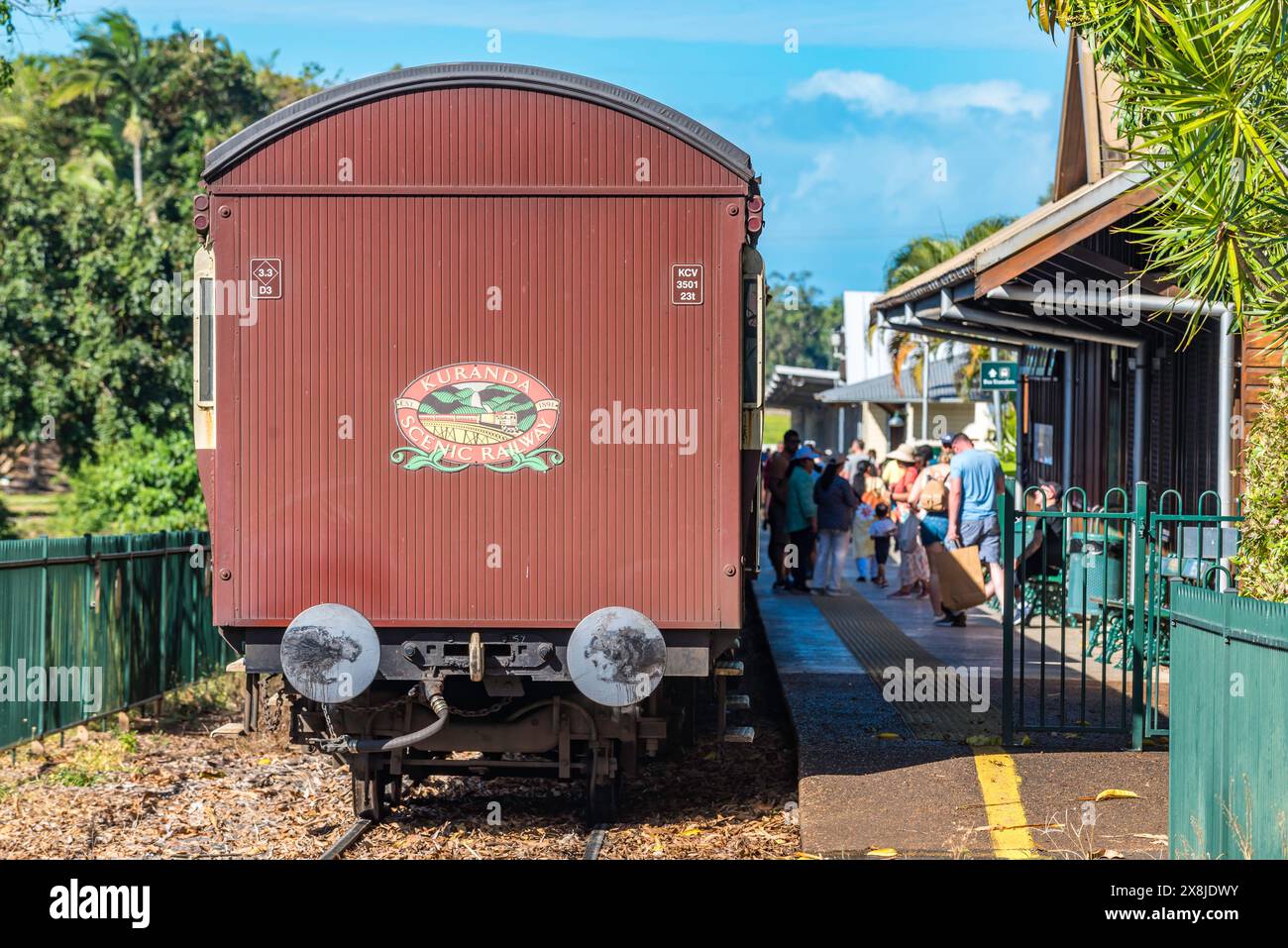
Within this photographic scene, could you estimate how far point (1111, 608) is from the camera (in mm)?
10570

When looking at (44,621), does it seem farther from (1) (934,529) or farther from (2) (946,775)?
(1) (934,529)

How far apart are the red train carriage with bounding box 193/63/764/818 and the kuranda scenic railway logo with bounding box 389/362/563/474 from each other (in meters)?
0.01

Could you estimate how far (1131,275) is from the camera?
11398mm

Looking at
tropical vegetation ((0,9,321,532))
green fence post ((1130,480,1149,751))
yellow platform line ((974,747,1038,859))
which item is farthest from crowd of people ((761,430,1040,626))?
tropical vegetation ((0,9,321,532))

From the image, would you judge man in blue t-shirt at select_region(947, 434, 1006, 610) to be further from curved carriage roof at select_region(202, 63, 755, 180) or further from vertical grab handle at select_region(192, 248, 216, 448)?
vertical grab handle at select_region(192, 248, 216, 448)

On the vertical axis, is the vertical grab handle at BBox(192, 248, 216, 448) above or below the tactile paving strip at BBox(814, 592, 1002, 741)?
above

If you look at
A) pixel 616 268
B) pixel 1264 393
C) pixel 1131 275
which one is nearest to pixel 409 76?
pixel 616 268

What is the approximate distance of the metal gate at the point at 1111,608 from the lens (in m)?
8.74

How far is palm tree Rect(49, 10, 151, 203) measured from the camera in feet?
131

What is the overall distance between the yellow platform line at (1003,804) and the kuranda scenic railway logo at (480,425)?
2.72m

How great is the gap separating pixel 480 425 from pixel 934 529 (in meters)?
8.25

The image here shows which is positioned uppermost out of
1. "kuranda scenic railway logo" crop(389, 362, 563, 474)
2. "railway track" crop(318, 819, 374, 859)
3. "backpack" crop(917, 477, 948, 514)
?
"kuranda scenic railway logo" crop(389, 362, 563, 474)

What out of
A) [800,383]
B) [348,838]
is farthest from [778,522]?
[800,383]
